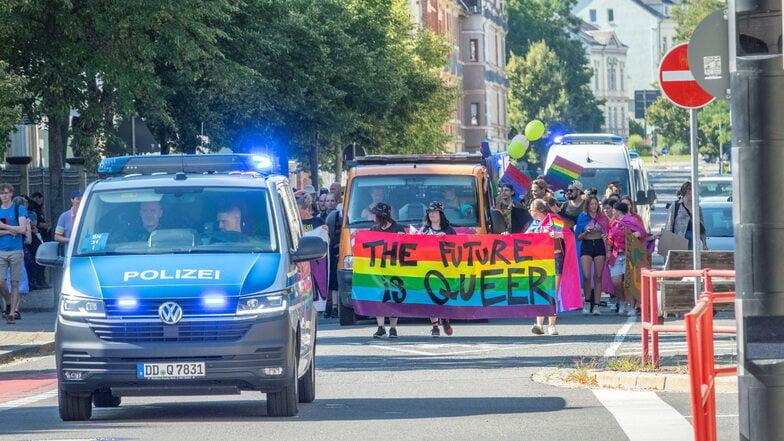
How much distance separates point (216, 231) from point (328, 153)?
4779 cm

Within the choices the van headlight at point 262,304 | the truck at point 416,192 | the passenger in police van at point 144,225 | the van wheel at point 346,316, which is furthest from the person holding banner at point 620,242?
the van headlight at point 262,304

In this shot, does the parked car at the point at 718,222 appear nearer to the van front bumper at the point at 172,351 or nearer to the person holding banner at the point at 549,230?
the person holding banner at the point at 549,230

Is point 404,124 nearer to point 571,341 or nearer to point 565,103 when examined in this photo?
point 571,341

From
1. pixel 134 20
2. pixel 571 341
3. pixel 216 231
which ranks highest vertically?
pixel 134 20

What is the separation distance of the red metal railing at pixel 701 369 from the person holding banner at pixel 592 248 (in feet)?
53.6

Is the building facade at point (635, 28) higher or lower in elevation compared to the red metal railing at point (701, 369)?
higher

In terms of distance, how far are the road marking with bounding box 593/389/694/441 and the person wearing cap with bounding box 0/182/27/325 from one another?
10774 millimetres

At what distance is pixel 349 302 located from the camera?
74.5 ft

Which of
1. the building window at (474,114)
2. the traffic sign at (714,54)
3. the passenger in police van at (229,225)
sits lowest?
the passenger in police van at (229,225)

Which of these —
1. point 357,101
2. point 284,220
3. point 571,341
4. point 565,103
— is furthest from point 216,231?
point 565,103

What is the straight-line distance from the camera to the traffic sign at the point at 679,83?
14742mm

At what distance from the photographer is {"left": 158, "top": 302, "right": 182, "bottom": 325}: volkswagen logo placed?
1195 centimetres

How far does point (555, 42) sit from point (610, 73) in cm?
5284

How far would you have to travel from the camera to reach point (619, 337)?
66.9ft
